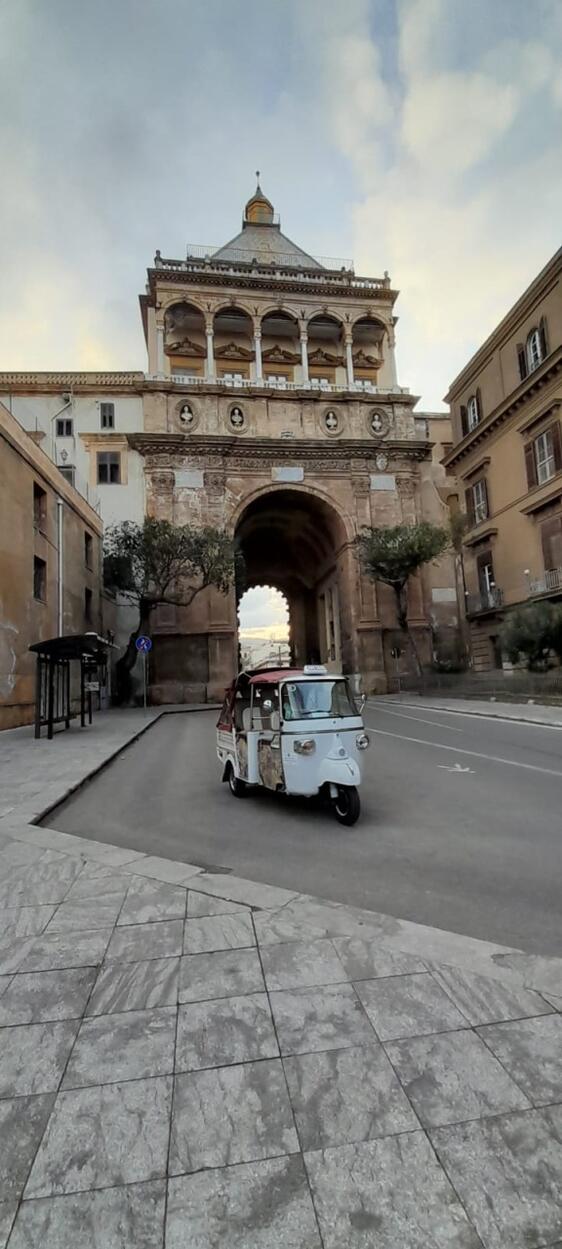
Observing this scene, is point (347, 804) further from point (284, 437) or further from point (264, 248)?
point (264, 248)

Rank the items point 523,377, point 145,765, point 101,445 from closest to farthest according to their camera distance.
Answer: point 145,765 → point 523,377 → point 101,445

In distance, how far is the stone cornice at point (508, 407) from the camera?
2538 centimetres

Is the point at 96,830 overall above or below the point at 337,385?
below

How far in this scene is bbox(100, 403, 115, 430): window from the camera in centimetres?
3550

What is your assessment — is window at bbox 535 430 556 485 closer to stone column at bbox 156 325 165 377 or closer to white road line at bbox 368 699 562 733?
white road line at bbox 368 699 562 733

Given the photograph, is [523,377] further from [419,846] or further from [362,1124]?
[362,1124]

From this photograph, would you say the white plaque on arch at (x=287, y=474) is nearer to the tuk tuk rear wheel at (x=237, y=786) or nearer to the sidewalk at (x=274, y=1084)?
the tuk tuk rear wheel at (x=237, y=786)

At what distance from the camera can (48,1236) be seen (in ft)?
5.35

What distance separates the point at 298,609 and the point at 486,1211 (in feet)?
161

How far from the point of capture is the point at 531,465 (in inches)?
1089

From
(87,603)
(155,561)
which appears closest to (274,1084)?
(87,603)

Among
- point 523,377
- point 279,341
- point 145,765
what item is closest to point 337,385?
point 279,341

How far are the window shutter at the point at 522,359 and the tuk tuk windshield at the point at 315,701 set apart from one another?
26.6m

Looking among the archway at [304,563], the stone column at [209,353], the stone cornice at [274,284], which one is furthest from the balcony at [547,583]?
the stone cornice at [274,284]
